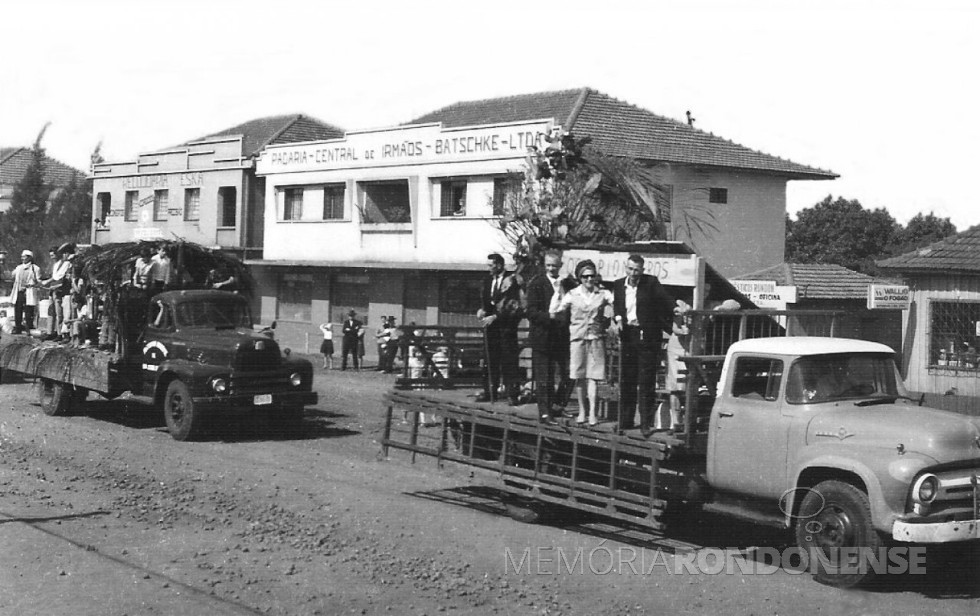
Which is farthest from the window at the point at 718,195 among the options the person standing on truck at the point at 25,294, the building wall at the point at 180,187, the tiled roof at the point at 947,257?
the building wall at the point at 180,187

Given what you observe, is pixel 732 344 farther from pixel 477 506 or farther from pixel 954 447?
pixel 477 506

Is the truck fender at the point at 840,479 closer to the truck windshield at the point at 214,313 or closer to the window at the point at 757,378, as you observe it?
the window at the point at 757,378

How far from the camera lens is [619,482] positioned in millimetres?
10781

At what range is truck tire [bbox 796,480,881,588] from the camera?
28.5 ft

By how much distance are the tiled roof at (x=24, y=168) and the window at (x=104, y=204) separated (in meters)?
17.8

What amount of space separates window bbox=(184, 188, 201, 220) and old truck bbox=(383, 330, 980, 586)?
35228 millimetres

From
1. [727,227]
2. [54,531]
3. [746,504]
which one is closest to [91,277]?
[54,531]

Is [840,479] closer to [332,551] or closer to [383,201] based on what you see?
[332,551]

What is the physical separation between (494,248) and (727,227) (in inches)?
251

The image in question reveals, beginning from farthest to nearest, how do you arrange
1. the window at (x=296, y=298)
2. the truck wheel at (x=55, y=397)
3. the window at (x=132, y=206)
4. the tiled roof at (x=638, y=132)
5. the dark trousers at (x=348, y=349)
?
the window at (x=132, y=206) < the window at (x=296, y=298) < the tiled roof at (x=638, y=132) < the dark trousers at (x=348, y=349) < the truck wheel at (x=55, y=397)

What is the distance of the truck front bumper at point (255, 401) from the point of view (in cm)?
1664

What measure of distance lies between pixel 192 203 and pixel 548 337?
35.7m

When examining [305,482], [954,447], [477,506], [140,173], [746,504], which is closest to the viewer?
[954,447]

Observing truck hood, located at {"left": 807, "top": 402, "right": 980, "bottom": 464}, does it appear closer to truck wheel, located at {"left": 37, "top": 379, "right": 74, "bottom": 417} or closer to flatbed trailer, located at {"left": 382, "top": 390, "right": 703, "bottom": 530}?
flatbed trailer, located at {"left": 382, "top": 390, "right": 703, "bottom": 530}
